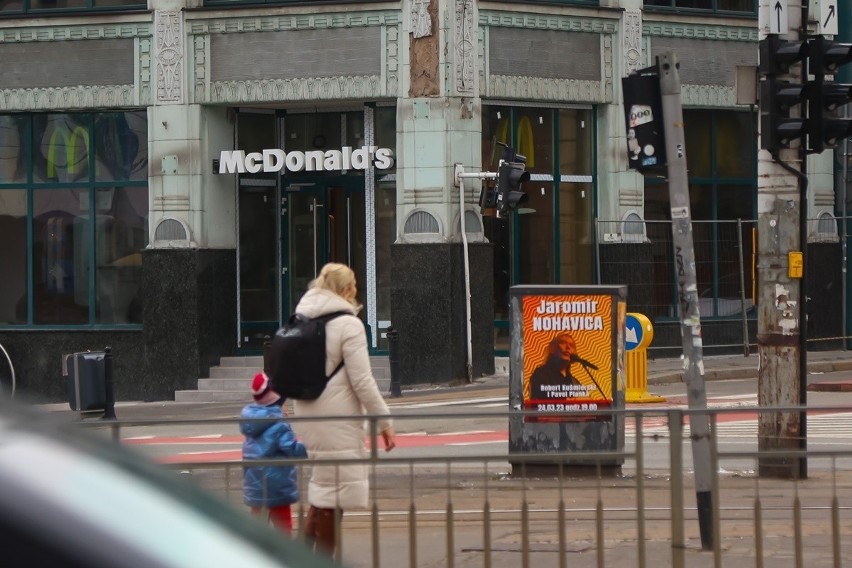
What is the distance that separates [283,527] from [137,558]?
5018mm

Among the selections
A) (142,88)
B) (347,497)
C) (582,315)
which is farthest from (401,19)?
(347,497)

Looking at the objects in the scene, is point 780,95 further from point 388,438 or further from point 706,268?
point 706,268

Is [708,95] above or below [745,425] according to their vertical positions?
above

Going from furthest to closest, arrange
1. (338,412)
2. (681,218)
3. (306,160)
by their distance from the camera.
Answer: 1. (306,160)
2. (681,218)
3. (338,412)

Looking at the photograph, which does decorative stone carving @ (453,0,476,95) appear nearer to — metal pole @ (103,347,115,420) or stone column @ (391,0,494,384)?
stone column @ (391,0,494,384)

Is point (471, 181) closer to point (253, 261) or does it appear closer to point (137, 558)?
point (253, 261)

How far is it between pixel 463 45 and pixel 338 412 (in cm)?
1440

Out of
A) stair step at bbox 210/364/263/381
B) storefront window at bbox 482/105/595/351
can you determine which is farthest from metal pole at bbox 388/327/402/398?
stair step at bbox 210/364/263/381

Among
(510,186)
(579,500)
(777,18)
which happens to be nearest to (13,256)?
(510,186)

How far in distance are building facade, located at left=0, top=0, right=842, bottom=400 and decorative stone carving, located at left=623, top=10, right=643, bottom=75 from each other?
0.03 meters

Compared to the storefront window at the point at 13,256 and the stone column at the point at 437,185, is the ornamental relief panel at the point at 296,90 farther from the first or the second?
the storefront window at the point at 13,256

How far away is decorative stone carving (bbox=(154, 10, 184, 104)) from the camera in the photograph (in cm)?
2278

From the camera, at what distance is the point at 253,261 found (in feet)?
78.5

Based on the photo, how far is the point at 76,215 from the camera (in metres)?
23.4
